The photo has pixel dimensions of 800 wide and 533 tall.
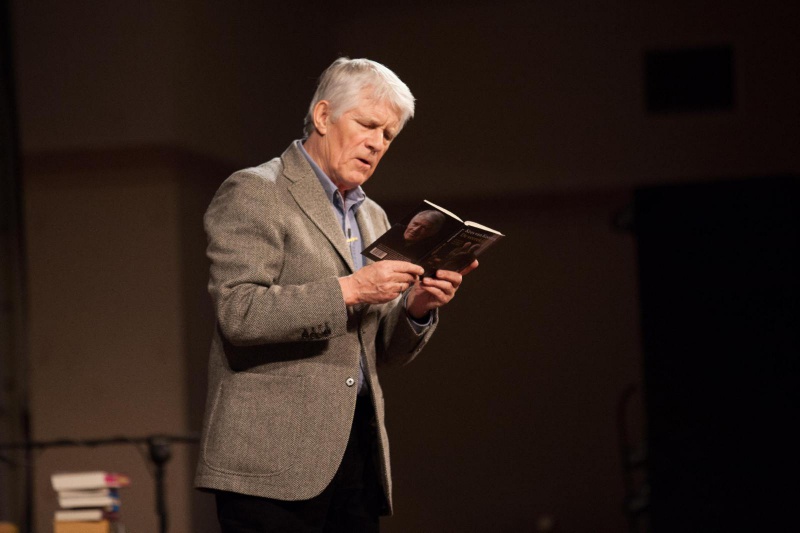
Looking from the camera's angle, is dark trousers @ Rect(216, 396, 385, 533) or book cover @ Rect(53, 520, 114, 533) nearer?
dark trousers @ Rect(216, 396, 385, 533)

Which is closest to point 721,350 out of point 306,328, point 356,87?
point 356,87

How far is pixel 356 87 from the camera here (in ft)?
6.54

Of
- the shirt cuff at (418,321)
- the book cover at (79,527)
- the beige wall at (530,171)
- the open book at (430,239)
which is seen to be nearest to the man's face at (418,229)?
the open book at (430,239)

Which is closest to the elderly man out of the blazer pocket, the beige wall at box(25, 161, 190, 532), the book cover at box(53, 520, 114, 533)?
the blazer pocket

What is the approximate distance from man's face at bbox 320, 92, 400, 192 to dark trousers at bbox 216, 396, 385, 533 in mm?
434

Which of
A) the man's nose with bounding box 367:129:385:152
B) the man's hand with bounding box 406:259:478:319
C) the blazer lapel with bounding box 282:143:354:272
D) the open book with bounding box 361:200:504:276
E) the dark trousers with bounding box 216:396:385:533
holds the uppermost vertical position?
the man's nose with bounding box 367:129:385:152

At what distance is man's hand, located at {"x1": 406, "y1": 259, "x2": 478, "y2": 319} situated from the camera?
199 centimetres

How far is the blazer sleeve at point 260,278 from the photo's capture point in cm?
177

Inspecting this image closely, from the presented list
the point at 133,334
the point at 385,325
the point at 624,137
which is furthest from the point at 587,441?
the point at 385,325

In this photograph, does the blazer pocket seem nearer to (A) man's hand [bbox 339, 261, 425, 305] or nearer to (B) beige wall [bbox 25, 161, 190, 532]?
(A) man's hand [bbox 339, 261, 425, 305]

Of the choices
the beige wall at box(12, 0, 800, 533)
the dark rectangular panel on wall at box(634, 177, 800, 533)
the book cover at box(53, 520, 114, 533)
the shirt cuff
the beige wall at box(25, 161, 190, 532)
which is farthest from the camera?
the beige wall at box(12, 0, 800, 533)

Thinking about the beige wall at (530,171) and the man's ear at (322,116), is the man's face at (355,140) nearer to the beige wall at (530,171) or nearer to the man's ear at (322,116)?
the man's ear at (322,116)

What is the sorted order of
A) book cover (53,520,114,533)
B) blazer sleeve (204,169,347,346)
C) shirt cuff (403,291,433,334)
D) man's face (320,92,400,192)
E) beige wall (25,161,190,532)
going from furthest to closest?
beige wall (25,161,190,532), book cover (53,520,114,533), shirt cuff (403,291,433,334), man's face (320,92,400,192), blazer sleeve (204,169,347,346)

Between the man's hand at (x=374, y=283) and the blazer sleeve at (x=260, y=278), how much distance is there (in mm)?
25
